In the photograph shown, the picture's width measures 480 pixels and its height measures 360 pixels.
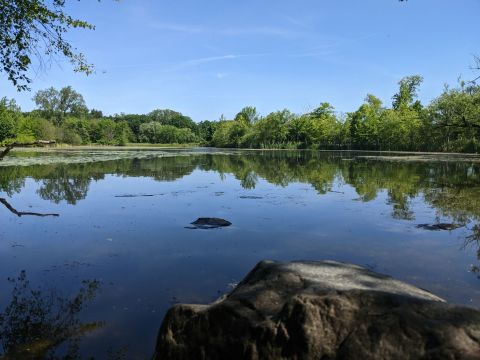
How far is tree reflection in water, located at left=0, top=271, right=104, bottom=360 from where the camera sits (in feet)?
17.6

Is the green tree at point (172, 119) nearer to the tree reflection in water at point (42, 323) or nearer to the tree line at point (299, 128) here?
the tree line at point (299, 128)

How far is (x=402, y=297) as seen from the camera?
3545mm

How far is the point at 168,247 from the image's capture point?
10.6 meters

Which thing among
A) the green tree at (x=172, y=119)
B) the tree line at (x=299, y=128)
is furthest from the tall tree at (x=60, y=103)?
the green tree at (x=172, y=119)

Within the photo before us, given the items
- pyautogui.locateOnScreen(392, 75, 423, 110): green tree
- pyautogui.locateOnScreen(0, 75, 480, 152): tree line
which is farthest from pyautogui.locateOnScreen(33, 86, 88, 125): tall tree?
pyautogui.locateOnScreen(392, 75, 423, 110): green tree

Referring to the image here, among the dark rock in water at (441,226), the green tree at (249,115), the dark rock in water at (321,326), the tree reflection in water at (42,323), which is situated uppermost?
the green tree at (249,115)

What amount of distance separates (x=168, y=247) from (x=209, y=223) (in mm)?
2631

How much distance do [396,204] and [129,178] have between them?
644 inches

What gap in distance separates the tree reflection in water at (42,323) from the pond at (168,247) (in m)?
0.02

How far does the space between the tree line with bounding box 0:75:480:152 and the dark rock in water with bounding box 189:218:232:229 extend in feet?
118

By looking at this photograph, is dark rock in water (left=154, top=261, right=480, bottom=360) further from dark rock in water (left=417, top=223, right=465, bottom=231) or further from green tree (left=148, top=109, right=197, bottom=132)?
green tree (left=148, top=109, right=197, bottom=132)

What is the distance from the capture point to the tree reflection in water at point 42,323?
5.38 m

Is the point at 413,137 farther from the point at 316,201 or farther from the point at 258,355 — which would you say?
the point at 258,355

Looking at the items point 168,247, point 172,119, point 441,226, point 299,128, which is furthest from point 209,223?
point 172,119
